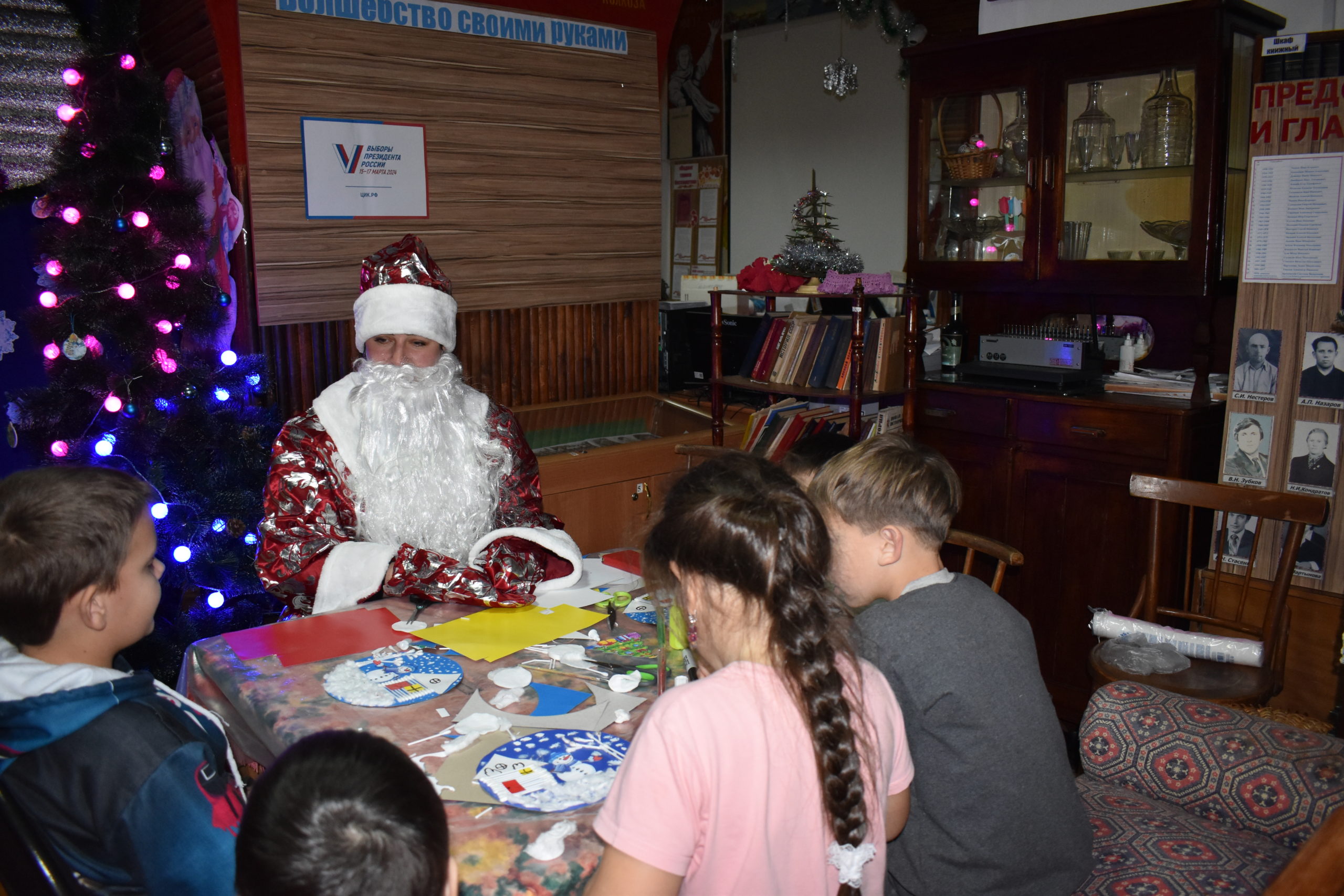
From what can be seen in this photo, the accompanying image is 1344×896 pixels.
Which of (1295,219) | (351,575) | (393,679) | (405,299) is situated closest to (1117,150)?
(1295,219)

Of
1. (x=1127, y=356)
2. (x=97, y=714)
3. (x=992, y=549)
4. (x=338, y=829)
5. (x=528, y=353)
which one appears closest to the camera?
(x=338, y=829)

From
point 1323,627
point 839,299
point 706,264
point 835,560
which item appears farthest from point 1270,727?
point 706,264

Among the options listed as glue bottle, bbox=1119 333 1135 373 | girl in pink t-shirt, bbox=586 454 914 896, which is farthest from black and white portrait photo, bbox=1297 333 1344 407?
girl in pink t-shirt, bbox=586 454 914 896

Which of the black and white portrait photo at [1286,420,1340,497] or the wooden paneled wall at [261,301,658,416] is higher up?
the wooden paneled wall at [261,301,658,416]

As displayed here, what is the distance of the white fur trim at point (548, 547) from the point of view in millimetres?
2162

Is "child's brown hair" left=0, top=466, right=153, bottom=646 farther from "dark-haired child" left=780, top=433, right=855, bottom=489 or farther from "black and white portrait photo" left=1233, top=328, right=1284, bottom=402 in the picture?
"black and white portrait photo" left=1233, top=328, right=1284, bottom=402

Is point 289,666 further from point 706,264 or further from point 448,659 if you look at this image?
point 706,264

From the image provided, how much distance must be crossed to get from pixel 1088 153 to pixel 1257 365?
922mm

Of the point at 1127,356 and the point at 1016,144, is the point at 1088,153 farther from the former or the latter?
the point at 1127,356

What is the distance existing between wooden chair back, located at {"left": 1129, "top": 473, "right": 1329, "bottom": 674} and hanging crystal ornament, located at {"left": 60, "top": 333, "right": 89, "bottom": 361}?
322 cm

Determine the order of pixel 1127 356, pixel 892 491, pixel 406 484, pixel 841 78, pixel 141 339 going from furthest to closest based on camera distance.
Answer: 1. pixel 841 78
2. pixel 1127 356
3. pixel 141 339
4. pixel 406 484
5. pixel 892 491

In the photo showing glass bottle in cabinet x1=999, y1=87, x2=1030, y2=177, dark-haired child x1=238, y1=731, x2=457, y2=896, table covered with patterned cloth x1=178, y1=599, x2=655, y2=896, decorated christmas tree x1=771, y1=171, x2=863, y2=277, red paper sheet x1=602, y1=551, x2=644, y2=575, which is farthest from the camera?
decorated christmas tree x1=771, y1=171, x2=863, y2=277

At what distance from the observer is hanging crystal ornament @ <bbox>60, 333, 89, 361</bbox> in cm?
314

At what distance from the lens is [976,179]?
3723mm
